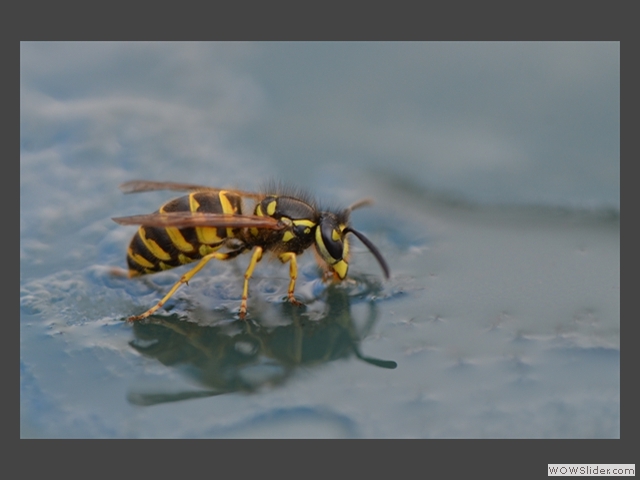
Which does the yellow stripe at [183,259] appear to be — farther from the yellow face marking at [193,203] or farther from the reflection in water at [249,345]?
the reflection in water at [249,345]

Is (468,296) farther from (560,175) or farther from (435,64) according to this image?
(435,64)

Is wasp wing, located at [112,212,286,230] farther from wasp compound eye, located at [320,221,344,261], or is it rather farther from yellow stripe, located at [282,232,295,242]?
wasp compound eye, located at [320,221,344,261]

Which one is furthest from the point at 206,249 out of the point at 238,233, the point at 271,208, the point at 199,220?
the point at 271,208

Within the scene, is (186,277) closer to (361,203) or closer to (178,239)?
(178,239)

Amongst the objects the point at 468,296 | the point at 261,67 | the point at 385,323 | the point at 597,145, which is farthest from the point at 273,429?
the point at 261,67

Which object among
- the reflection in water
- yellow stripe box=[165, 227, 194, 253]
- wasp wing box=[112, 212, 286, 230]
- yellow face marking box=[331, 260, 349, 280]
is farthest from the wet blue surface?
wasp wing box=[112, 212, 286, 230]

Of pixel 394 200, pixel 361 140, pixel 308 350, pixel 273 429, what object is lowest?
pixel 273 429
